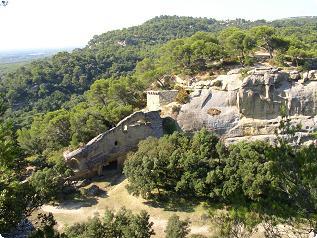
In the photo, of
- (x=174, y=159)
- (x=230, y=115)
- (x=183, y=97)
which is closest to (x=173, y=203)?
(x=174, y=159)

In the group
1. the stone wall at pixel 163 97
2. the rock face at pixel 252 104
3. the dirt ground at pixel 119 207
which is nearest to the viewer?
the dirt ground at pixel 119 207

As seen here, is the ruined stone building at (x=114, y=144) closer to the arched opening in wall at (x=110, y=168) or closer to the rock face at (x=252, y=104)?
the arched opening in wall at (x=110, y=168)

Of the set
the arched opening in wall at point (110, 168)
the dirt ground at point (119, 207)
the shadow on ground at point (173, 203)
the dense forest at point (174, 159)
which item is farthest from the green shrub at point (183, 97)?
the shadow on ground at point (173, 203)

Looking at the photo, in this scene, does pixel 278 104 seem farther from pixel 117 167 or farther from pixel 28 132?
pixel 28 132

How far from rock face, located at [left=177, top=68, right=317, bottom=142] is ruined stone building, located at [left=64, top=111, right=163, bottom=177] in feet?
9.57

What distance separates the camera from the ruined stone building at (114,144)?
114ft

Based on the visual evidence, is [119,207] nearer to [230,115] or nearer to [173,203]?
[173,203]

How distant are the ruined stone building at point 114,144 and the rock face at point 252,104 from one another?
292cm

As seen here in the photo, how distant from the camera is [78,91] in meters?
74.8

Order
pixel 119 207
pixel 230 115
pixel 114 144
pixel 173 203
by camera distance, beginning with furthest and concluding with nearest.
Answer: pixel 230 115 → pixel 114 144 → pixel 119 207 → pixel 173 203

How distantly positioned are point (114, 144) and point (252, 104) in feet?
43.0

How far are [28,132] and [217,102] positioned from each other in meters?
20.0

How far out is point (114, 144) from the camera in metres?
36.0

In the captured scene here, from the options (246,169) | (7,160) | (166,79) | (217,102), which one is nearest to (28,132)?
(166,79)
